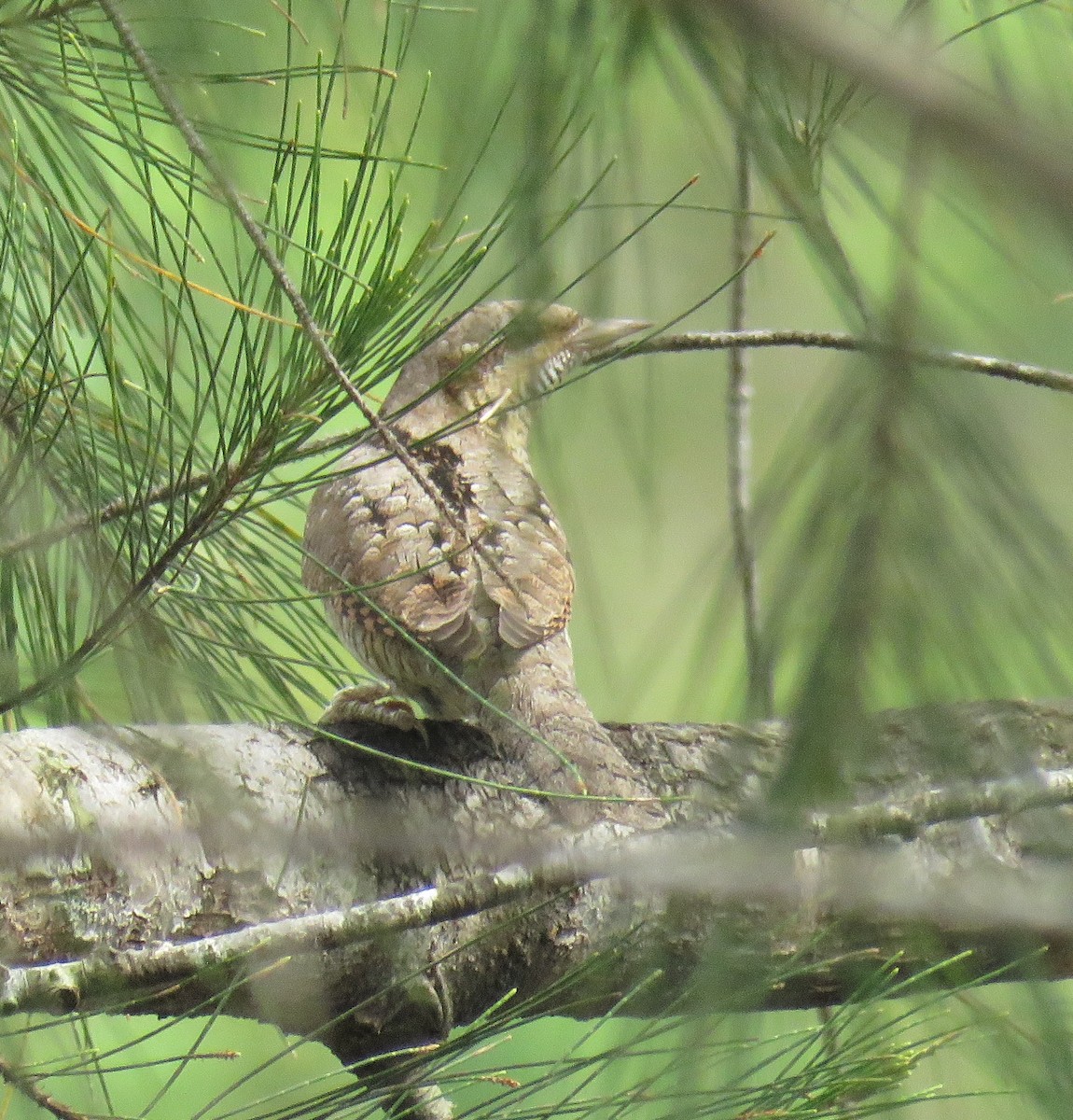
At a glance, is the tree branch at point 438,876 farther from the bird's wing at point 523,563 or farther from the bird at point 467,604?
the bird's wing at point 523,563

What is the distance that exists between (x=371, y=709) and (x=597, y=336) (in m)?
1.21

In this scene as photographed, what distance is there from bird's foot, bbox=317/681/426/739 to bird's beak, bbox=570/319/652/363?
3.23 ft

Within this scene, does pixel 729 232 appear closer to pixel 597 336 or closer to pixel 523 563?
pixel 523 563

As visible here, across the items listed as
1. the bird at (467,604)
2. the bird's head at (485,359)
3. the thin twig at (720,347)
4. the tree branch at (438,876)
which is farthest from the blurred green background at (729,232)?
the bird's head at (485,359)

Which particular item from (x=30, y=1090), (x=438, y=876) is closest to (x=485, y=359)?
(x=438, y=876)

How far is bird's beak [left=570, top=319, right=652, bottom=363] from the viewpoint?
2834 millimetres

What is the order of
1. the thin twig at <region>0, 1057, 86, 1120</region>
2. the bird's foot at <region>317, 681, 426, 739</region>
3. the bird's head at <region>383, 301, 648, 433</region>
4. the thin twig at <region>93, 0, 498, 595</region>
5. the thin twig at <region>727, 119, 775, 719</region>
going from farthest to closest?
the bird's head at <region>383, 301, 648, 433</region> → the bird's foot at <region>317, 681, 426, 739</region> → the thin twig at <region>727, 119, 775, 719</region> → the thin twig at <region>0, 1057, 86, 1120</region> → the thin twig at <region>93, 0, 498, 595</region>

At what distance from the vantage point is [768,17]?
0.56 meters

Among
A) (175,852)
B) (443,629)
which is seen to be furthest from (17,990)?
(443,629)

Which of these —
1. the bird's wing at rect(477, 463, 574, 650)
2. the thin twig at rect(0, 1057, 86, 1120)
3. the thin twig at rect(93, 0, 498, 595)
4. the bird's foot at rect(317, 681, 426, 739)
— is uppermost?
the thin twig at rect(93, 0, 498, 595)

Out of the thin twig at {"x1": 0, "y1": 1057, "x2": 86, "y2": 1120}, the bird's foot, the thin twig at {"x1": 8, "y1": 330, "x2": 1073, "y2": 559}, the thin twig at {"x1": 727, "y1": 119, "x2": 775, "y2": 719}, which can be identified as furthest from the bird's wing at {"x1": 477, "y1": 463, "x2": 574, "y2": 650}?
the thin twig at {"x1": 0, "y1": 1057, "x2": 86, "y2": 1120}

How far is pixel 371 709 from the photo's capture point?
202cm

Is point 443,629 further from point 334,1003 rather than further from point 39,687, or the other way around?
point 39,687

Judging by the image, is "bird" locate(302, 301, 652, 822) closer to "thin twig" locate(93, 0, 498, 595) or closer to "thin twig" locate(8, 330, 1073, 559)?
"thin twig" locate(8, 330, 1073, 559)
